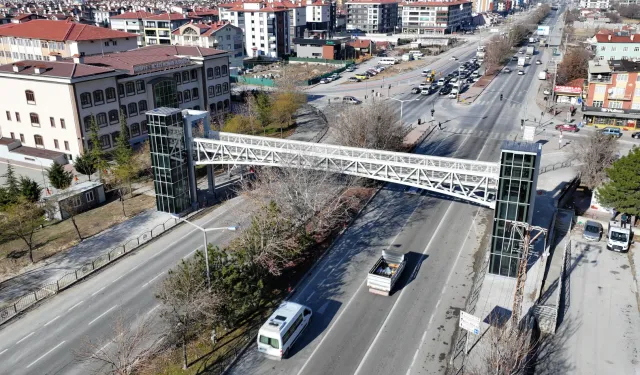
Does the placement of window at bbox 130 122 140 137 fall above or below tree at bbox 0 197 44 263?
above

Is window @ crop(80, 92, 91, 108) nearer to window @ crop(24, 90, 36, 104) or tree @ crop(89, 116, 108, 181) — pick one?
tree @ crop(89, 116, 108, 181)

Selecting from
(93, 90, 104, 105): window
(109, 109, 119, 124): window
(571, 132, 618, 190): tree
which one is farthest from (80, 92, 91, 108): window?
(571, 132, 618, 190): tree

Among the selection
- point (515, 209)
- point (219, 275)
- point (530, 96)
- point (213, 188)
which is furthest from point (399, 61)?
point (219, 275)

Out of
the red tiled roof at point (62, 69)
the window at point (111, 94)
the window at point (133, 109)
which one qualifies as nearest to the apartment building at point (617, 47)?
the window at point (133, 109)

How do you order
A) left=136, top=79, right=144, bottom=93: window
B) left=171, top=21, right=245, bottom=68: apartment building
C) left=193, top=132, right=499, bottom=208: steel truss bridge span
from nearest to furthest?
1. left=193, top=132, right=499, bottom=208: steel truss bridge span
2. left=136, top=79, right=144, bottom=93: window
3. left=171, top=21, right=245, bottom=68: apartment building

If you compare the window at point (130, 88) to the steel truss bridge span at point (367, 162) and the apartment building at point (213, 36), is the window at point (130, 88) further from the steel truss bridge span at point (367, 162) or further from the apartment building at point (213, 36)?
the apartment building at point (213, 36)

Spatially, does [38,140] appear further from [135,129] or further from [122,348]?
[122,348]
